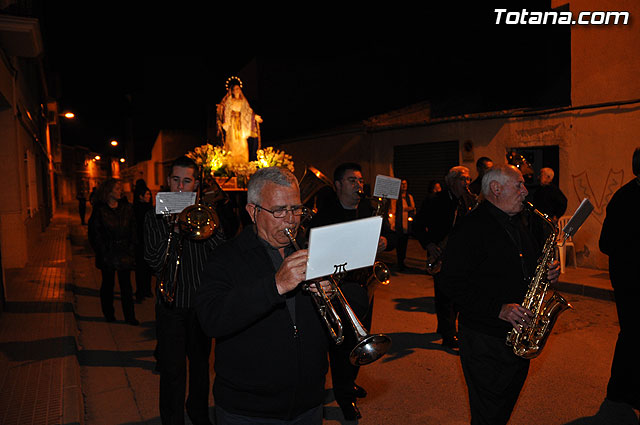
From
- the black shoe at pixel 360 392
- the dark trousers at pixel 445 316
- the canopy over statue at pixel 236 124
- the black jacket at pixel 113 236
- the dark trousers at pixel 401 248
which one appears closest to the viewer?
the black shoe at pixel 360 392

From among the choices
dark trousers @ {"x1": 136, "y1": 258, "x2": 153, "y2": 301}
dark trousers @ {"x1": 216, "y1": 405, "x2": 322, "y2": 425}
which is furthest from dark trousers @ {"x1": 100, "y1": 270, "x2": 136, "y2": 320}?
dark trousers @ {"x1": 216, "y1": 405, "x2": 322, "y2": 425}

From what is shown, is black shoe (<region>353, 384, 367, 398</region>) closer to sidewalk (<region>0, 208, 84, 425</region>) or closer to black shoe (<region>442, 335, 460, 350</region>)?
black shoe (<region>442, 335, 460, 350</region>)

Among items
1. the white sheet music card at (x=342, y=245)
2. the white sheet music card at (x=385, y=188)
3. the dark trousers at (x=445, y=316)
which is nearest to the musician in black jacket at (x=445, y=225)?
the dark trousers at (x=445, y=316)

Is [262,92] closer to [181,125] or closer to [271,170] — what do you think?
[181,125]

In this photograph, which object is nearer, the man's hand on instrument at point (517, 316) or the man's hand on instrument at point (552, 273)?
the man's hand on instrument at point (517, 316)

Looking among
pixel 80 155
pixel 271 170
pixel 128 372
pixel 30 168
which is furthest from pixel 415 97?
pixel 80 155

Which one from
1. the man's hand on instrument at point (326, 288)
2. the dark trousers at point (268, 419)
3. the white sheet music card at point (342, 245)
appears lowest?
the dark trousers at point (268, 419)

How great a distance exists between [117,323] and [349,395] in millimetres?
4375

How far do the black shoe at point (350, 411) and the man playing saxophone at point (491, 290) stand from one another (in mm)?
1298

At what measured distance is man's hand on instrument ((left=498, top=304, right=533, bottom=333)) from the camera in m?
2.90

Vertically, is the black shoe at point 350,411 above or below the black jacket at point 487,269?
below

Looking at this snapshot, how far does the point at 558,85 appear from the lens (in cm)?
1617

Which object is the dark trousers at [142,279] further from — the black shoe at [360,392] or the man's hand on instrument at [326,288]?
the man's hand on instrument at [326,288]

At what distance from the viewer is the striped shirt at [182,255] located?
371 centimetres
